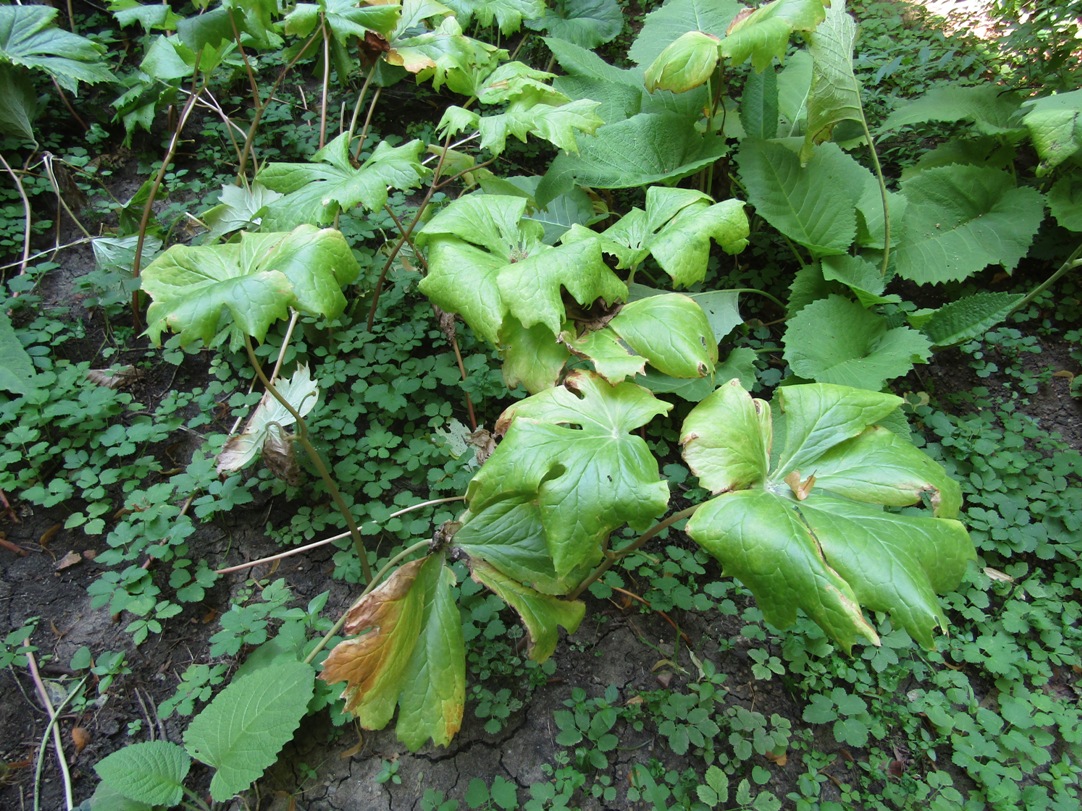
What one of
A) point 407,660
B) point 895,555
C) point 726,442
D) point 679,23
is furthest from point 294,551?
point 679,23

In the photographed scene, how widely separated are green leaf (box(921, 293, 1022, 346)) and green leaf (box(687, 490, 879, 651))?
1.61 meters

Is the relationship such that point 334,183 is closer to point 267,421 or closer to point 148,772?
point 267,421

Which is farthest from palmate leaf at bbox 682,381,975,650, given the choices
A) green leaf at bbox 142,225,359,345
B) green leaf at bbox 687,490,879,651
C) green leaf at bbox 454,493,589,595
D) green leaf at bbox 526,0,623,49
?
green leaf at bbox 526,0,623,49

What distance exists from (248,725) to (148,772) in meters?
0.24

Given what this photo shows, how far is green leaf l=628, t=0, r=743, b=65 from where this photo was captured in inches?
108

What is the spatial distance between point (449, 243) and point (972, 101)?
248cm

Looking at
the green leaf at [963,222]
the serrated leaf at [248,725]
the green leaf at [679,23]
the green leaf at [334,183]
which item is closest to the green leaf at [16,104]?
the green leaf at [334,183]

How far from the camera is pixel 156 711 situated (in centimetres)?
163

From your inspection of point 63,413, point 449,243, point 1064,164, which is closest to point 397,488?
point 449,243

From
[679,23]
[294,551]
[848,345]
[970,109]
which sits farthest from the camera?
[679,23]

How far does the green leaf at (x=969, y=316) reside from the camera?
2273 mm

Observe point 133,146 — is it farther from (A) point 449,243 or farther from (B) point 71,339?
(A) point 449,243

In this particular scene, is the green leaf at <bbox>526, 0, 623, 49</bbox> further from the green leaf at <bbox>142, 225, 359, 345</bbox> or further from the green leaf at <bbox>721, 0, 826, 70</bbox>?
the green leaf at <bbox>142, 225, 359, 345</bbox>

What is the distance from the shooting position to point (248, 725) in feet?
4.60
